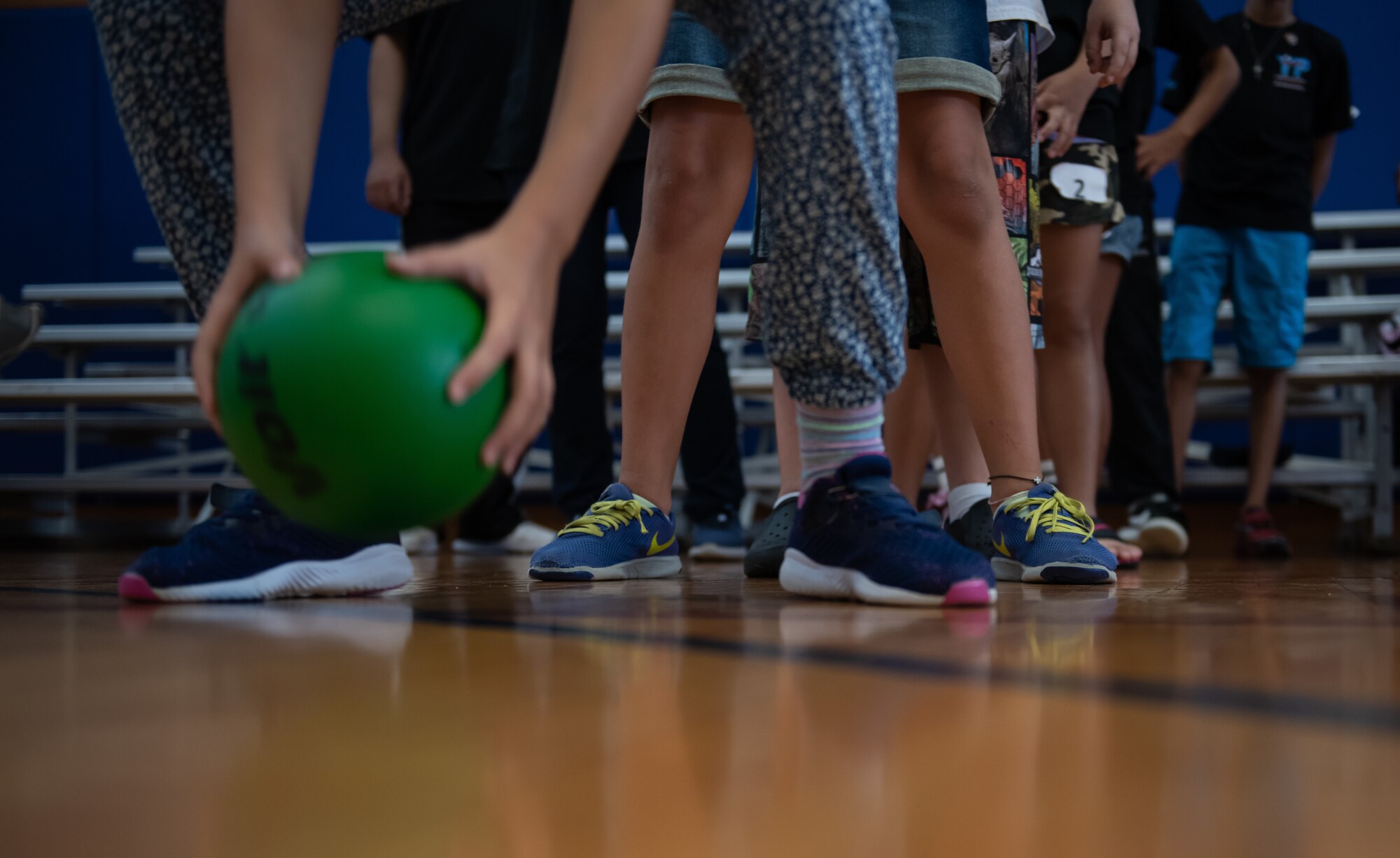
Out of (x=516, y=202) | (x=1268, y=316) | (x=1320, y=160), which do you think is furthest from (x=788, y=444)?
(x=1320, y=160)

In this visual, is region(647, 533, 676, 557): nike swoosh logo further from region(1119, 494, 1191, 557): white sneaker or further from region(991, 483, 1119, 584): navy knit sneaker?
region(1119, 494, 1191, 557): white sneaker

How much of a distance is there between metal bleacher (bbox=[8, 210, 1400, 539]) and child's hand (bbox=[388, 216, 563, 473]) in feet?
6.88

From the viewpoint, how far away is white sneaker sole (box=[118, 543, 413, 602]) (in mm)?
1036

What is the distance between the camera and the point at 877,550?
1.01 metres

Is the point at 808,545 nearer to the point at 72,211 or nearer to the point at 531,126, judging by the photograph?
the point at 531,126

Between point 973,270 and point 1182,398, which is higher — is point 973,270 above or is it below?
above

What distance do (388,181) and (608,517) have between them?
1.34 m

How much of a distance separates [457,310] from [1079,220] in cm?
149

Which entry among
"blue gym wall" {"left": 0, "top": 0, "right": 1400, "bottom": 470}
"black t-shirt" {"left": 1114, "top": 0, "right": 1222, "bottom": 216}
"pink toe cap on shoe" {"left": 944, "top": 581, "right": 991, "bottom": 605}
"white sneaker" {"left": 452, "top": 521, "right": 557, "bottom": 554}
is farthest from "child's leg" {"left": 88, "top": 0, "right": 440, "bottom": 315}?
"blue gym wall" {"left": 0, "top": 0, "right": 1400, "bottom": 470}

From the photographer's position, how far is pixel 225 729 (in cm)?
50

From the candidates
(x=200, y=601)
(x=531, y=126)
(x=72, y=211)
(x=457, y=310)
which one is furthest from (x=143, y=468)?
(x=457, y=310)

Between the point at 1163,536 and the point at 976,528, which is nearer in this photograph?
the point at 976,528

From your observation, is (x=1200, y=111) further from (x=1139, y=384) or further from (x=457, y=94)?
(x=457, y=94)

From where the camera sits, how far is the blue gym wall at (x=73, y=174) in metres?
4.70
